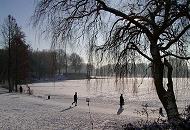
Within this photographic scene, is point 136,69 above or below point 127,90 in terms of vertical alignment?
above

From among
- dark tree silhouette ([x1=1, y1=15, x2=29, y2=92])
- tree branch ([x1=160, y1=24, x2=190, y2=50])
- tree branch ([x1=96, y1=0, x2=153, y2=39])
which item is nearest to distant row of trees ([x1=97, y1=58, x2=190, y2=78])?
tree branch ([x1=160, y1=24, x2=190, y2=50])

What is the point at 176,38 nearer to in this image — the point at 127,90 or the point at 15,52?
the point at 127,90

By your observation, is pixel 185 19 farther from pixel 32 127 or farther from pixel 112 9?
pixel 32 127

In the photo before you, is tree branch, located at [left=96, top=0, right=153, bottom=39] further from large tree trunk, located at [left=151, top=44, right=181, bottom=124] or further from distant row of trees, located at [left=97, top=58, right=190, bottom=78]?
distant row of trees, located at [left=97, top=58, right=190, bottom=78]

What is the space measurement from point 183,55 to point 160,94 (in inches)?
56.0

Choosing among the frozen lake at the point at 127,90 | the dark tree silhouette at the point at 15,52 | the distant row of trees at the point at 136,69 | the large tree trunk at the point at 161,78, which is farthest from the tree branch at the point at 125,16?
the dark tree silhouette at the point at 15,52

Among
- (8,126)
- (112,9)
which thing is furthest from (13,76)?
(112,9)

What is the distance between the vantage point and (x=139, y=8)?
10.6m

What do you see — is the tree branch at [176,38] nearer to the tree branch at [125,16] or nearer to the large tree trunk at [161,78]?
the large tree trunk at [161,78]

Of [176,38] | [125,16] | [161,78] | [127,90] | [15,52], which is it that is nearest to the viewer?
[176,38]

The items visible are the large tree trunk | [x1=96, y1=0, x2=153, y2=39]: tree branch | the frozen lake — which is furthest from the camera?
the frozen lake

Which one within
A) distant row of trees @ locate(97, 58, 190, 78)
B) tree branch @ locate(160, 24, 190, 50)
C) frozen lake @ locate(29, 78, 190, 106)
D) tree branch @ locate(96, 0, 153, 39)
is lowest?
frozen lake @ locate(29, 78, 190, 106)

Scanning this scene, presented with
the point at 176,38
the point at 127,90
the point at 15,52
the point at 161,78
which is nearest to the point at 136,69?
the point at 161,78

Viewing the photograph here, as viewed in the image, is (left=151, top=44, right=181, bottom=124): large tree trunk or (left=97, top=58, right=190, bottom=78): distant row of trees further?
(left=97, top=58, right=190, bottom=78): distant row of trees
